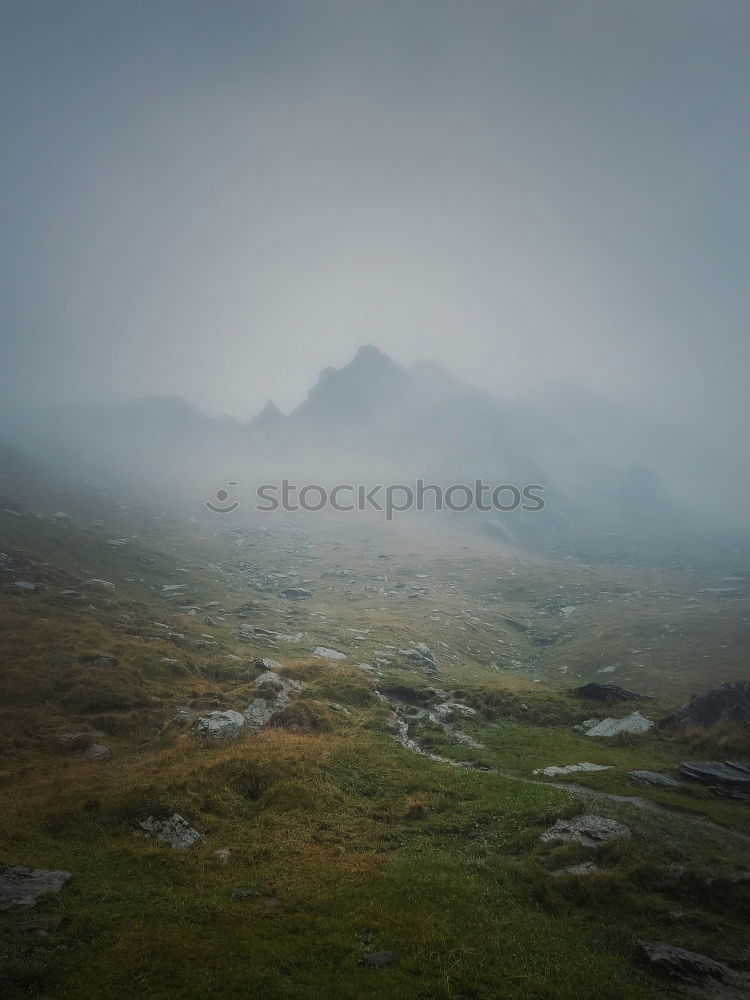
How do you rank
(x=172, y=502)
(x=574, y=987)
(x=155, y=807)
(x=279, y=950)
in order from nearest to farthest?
(x=574, y=987) → (x=279, y=950) → (x=155, y=807) → (x=172, y=502)

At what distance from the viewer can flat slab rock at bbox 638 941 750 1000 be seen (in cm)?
1232

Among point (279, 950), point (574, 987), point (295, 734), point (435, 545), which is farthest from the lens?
point (435, 545)

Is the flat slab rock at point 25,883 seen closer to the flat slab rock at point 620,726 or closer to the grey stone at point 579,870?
the grey stone at point 579,870

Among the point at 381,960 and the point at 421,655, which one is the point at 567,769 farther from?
the point at 421,655

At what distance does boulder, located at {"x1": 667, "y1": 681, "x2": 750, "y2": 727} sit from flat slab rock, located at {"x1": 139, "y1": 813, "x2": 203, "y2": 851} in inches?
1344

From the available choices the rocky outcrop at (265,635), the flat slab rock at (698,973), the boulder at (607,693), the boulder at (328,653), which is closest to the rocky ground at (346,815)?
the flat slab rock at (698,973)

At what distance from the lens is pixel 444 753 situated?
3141 cm

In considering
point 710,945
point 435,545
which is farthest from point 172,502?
point 710,945

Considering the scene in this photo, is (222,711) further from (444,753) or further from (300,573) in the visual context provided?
(300,573)

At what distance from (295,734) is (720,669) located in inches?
2094

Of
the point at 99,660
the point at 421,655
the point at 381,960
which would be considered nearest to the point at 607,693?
→ the point at 421,655

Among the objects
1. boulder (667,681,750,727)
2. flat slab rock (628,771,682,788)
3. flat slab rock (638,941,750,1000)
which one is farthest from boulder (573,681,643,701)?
flat slab rock (638,941,750,1000)

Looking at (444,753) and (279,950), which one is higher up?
(279,950)

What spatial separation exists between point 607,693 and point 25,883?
42.9m
